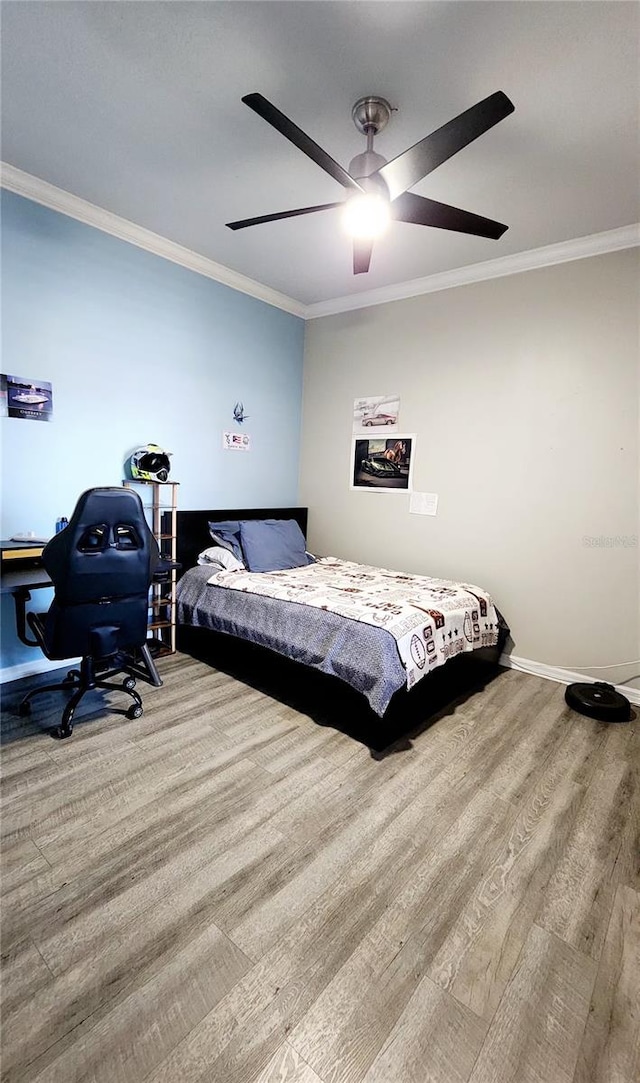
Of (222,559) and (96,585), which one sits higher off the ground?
(96,585)

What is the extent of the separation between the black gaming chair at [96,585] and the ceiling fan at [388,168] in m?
1.58

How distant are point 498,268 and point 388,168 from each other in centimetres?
192

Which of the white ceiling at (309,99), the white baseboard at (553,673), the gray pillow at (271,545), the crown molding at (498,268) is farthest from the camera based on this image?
the gray pillow at (271,545)

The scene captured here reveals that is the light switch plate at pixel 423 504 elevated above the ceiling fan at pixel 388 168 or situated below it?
below

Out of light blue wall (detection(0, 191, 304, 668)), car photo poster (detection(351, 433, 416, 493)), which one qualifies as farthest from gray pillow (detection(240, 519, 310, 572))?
car photo poster (detection(351, 433, 416, 493))

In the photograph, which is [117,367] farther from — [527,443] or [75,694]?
[527,443]

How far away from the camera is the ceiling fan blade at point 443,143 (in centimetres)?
152

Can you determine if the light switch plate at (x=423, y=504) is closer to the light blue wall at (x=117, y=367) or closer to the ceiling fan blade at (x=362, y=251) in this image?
the light blue wall at (x=117, y=367)

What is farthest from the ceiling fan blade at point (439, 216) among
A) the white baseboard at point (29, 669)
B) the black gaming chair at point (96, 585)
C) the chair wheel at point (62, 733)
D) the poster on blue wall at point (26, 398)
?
the white baseboard at point (29, 669)

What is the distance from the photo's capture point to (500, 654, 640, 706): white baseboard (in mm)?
3020

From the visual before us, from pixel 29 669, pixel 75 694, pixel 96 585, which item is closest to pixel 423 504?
pixel 96 585

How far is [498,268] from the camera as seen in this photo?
3.37m

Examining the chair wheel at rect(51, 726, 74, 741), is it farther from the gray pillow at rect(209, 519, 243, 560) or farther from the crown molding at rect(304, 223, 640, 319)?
the crown molding at rect(304, 223, 640, 319)

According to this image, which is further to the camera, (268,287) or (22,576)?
(268,287)
